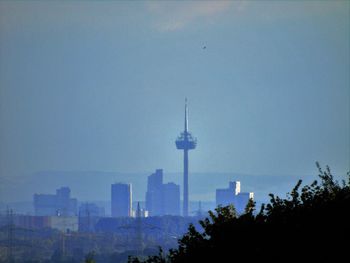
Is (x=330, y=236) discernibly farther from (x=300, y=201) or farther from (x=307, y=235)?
(x=300, y=201)

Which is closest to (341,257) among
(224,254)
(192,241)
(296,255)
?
(296,255)

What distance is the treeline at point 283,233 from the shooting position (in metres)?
54.3

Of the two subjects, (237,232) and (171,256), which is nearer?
(237,232)

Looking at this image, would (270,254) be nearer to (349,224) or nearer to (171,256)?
(349,224)

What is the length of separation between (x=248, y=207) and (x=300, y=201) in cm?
216

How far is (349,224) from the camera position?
2208 inches

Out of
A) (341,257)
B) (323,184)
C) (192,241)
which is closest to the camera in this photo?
(341,257)

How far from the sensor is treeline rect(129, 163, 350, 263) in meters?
54.3

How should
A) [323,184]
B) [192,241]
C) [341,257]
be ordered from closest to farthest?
1. [341,257]
2. [192,241]
3. [323,184]

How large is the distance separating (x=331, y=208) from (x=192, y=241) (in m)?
5.93

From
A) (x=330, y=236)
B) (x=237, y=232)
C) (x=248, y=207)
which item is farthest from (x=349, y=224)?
(x=248, y=207)

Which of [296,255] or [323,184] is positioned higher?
[323,184]

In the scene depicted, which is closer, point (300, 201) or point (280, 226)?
point (280, 226)

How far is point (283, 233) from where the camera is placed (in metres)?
57.2
